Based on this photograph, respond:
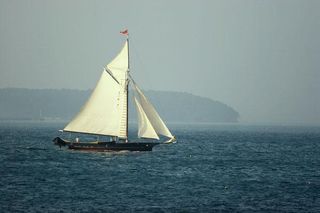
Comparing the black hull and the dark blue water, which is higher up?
the black hull

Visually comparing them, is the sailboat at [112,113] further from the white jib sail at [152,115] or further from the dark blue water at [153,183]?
the dark blue water at [153,183]

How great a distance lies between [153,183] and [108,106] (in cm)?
3599

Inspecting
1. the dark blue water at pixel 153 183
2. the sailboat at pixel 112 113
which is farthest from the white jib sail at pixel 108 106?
the dark blue water at pixel 153 183

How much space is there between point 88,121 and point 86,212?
52.2m

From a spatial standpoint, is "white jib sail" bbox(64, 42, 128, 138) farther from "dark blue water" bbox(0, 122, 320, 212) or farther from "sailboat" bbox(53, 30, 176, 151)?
"dark blue water" bbox(0, 122, 320, 212)

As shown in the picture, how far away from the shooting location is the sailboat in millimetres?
104375

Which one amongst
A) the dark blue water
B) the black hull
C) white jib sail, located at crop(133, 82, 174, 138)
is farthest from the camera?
the black hull

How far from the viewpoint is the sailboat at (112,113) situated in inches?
4109

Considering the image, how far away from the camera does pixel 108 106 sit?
4210 inches

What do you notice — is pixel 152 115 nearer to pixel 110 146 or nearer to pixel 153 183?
pixel 110 146

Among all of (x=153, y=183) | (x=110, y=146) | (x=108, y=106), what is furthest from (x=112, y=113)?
(x=153, y=183)

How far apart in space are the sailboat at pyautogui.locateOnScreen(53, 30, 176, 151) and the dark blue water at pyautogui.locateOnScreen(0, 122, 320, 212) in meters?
2.96

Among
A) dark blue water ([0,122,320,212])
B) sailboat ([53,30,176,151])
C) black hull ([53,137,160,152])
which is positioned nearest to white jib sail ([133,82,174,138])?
sailboat ([53,30,176,151])

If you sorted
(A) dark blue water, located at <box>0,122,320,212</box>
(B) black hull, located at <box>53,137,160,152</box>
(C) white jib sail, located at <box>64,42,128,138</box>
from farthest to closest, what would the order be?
(B) black hull, located at <box>53,137,160,152</box>, (C) white jib sail, located at <box>64,42,128,138</box>, (A) dark blue water, located at <box>0,122,320,212</box>
